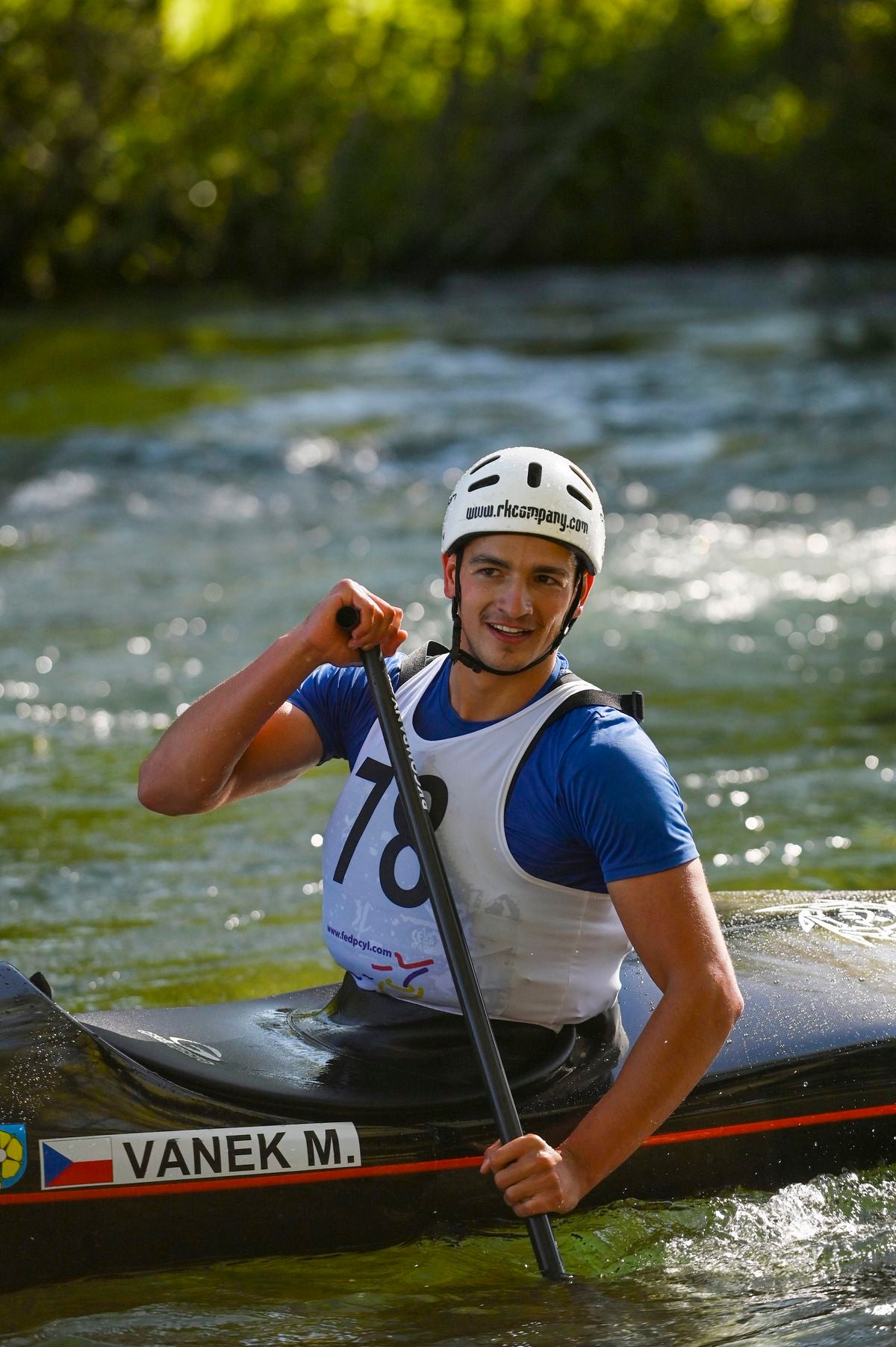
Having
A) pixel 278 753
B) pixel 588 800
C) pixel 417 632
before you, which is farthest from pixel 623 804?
pixel 417 632

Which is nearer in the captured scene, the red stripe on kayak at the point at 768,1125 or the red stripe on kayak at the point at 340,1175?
the red stripe on kayak at the point at 340,1175

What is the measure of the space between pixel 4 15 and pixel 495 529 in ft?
73.6

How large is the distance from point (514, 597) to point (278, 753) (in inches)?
26.4

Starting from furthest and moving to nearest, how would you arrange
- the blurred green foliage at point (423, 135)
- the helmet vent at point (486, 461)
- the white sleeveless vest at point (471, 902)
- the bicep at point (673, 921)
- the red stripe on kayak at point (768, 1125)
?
the blurred green foliage at point (423, 135) → the red stripe on kayak at point (768, 1125) → the helmet vent at point (486, 461) → the white sleeveless vest at point (471, 902) → the bicep at point (673, 921)

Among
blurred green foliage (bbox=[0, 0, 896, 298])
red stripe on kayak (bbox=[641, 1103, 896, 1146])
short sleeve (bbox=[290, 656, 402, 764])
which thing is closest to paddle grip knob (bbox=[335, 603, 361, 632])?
short sleeve (bbox=[290, 656, 402, 764])

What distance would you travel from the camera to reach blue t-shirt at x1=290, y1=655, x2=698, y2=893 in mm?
2869

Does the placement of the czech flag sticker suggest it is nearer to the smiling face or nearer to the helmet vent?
the smiling face

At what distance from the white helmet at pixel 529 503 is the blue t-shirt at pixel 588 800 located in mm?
257

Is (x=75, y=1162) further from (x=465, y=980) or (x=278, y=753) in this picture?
(x=278, y=753)

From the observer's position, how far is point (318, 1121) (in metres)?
3.13

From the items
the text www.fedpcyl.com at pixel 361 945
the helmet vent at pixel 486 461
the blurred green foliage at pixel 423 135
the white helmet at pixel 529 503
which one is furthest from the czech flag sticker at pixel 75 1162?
the blurred green foliage at pixel 423 135

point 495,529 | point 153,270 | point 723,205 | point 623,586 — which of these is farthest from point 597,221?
point 495,529

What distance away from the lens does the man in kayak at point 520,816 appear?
287 centimetres

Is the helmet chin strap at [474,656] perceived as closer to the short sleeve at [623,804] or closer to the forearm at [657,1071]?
the short sleeve at [623,804]
